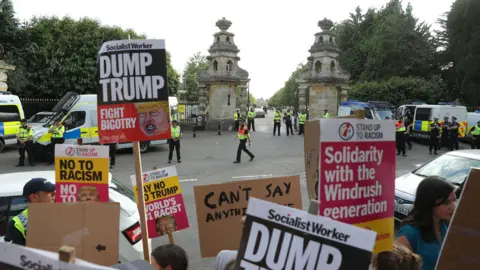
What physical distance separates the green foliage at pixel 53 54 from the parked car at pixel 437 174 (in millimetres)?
22304

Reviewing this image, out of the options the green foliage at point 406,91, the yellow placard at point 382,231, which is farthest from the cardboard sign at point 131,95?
the green foliage at point 406,91

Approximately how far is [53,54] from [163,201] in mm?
23471

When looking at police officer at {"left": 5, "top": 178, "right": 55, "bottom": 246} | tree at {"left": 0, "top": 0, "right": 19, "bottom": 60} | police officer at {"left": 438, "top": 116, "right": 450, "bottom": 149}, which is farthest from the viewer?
tree at {"left": 0, "top": 0, "right": 19, "bottom": 60}

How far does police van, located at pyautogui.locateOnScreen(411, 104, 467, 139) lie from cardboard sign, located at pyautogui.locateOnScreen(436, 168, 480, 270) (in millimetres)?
23078

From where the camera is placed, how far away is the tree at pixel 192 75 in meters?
55.6

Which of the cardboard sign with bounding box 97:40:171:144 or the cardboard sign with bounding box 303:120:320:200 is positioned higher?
the cardboard sign with bounding box 97:40:171:144

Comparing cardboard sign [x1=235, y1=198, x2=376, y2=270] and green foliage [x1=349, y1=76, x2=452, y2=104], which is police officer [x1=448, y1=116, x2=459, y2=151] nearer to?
green foliage [x1=349, y1=76, x2=452, y2=104]

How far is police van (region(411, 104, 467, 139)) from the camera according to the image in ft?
76.8

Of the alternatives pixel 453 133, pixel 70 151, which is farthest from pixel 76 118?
pixel 453 133

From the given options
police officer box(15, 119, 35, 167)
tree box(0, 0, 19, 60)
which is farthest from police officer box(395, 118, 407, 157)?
tree box(0, 0, 19, 60)

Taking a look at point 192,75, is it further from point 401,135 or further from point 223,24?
point 401,135

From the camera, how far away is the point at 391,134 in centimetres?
307

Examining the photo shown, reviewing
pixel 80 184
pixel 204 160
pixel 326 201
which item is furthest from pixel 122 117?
pixel 204 160

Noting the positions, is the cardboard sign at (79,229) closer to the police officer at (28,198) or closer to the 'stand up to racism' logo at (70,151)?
the police officer at (28,198)
